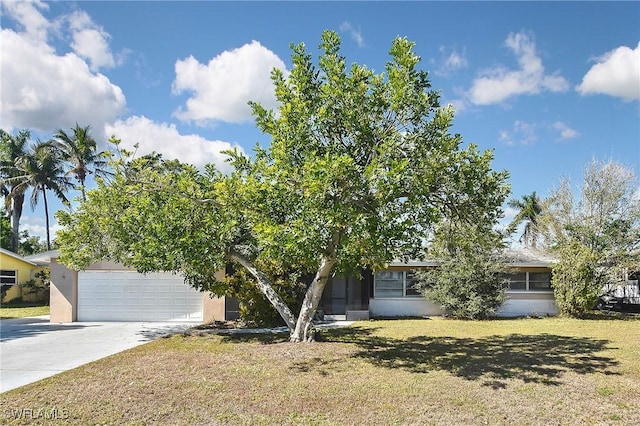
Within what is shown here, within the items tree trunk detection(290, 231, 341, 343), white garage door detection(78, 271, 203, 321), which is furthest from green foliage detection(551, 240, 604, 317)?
white garage door detection(78, 271, 203, 321)

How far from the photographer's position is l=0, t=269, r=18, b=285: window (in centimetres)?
2688

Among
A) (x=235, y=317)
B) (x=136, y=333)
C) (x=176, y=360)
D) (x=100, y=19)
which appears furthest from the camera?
(x=235, y=317)

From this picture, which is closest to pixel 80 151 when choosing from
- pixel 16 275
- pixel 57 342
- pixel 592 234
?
pixel 16 275

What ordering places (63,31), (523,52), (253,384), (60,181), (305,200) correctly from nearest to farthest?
(253,384), (305,200), (63,31), (523,52), (60,181)

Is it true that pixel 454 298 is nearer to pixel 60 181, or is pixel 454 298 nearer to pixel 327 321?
pixel 327 321

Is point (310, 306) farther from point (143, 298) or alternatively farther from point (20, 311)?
point (20, 311)

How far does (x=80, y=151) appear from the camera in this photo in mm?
32844

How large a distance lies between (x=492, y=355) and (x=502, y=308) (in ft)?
34.4

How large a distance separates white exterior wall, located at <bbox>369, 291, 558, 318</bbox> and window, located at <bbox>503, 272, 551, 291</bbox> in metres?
0.25

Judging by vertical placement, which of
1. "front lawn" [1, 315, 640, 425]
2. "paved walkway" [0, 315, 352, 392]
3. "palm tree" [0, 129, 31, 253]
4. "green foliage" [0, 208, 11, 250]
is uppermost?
"palm tree" [0, 129, 31, 253]

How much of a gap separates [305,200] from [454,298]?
11946 millimetres

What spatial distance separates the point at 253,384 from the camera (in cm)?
828

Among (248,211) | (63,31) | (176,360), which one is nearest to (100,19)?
(63,31)

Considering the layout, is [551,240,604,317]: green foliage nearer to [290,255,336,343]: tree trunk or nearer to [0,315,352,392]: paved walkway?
[0,315,352,392]: paved walkway
